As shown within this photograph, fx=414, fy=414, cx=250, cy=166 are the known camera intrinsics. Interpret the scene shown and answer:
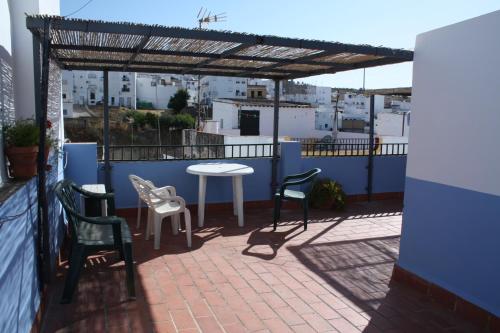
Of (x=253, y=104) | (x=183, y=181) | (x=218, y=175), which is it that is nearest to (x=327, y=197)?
(x=218, y=175)

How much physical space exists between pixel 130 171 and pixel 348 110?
4672cm

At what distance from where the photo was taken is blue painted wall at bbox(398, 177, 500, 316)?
10.1 ft

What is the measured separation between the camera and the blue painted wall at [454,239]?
309cm

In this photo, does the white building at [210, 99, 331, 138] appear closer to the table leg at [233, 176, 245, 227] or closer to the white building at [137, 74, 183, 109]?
the table leg at [233, 176, 245, 227]

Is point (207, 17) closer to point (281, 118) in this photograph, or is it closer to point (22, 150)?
point (281, 118)

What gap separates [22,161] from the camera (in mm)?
2889

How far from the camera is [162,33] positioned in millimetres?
3584

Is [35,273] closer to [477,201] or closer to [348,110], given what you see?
[477,201]

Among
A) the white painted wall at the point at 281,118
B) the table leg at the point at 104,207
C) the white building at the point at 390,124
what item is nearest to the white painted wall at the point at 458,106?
the table leg at the point at 104,207

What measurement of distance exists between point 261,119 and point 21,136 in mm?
25239

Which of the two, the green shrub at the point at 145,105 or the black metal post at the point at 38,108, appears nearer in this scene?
the black metal post at the point at 38,108

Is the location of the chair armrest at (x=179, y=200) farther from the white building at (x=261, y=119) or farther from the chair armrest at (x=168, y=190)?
the white building at (x=261, y=119)

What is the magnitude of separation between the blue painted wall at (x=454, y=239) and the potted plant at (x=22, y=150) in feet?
10.6

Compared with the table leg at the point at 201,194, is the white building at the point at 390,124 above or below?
above
